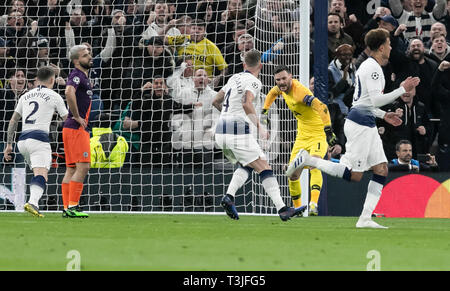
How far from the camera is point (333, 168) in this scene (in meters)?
10.5

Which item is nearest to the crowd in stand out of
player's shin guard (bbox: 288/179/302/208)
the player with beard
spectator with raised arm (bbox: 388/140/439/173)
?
spectator with raised arm (bbox: 388/140/439/173)

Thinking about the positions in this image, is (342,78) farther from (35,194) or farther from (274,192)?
(35,194)

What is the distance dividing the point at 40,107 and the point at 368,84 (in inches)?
200

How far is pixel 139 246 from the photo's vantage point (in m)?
7.44

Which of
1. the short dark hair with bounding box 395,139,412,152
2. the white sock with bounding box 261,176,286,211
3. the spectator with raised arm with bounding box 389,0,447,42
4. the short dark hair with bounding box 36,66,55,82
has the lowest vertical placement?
the white sock with bounding box 261,176,286,211

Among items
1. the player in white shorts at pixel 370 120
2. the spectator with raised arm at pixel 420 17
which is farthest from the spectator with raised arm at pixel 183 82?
the player in white shorts at pixel 370 120

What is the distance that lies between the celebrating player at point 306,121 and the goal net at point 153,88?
945 mm

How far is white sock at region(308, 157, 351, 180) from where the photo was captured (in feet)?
34.1

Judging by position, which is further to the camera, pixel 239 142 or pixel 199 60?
pixel 199 60

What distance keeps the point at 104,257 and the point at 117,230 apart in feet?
10.8

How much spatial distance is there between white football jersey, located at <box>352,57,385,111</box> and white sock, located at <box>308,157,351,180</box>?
2.41 feet

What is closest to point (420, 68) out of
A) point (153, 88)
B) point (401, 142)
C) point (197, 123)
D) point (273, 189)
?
point (401, 142)

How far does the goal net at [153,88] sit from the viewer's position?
599 inches

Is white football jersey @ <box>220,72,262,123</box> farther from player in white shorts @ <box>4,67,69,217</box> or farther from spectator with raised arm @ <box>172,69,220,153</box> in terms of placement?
spectator with raised arm @ <box>172,69,220,153</box>
